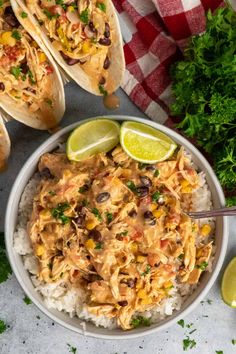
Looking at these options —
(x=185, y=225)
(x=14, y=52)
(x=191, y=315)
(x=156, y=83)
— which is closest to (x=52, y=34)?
(x=14, y=52)

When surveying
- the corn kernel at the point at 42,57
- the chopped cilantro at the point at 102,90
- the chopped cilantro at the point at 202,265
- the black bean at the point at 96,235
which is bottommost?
the chopped cilantro at the point at 202,265

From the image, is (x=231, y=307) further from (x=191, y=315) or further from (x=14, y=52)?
(x=14, y=52)

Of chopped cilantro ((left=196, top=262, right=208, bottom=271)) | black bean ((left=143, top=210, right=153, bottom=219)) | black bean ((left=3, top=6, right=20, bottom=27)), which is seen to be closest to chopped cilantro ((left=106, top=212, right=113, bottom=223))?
black bean ((left=143, top=210, right=153, bottom=219))

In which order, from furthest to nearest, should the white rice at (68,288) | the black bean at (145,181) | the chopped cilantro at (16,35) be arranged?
the white rice at (68,288) → the chopped cilantro at (16,35) → the black bean at (145,181)

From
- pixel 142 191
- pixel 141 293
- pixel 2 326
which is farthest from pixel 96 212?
pixel 2 326

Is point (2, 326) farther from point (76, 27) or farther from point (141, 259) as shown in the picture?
point (76, 27)

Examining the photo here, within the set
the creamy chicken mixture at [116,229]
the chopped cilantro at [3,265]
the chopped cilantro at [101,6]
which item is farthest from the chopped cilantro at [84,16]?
the chopped cilantro at [3,265]

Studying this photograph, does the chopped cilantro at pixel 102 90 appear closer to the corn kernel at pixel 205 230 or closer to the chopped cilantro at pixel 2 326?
the corn kernel at pixel 205 230
